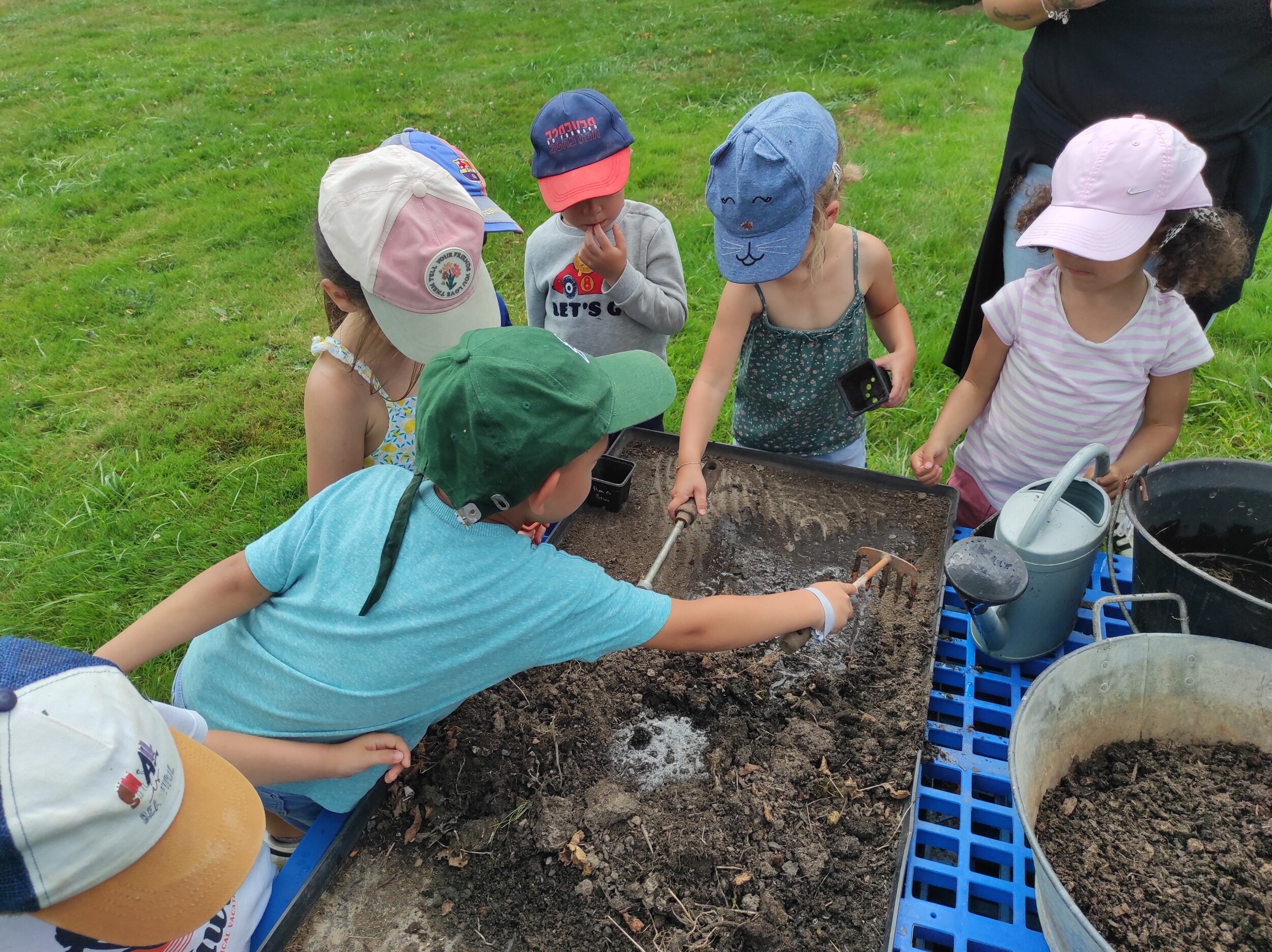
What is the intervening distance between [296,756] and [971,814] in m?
1.09

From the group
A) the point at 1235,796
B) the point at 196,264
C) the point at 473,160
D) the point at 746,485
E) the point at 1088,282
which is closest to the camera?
the point at 1235,796

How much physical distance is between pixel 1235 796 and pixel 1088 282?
107 centimetres

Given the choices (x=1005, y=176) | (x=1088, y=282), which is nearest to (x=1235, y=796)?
(x=1088, y=282)

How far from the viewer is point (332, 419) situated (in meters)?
1.75

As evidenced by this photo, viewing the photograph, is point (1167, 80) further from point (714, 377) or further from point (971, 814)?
point (971, 814)

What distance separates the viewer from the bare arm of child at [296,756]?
1259 mm

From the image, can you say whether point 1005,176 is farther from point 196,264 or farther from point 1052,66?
point 196,264

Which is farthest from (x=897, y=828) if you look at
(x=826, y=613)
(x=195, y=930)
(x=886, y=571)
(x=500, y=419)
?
(x=195, y=930)

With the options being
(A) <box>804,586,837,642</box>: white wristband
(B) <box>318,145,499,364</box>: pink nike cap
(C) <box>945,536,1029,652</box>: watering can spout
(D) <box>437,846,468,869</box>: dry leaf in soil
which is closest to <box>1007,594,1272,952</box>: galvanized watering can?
(C) <box>945,536,1029,652</box>: watering can spout

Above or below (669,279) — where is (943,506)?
below

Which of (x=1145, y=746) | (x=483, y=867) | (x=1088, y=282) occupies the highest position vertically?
(x=1088, y=282)

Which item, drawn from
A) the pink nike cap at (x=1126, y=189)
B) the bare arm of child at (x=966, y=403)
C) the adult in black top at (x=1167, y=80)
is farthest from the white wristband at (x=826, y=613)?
the adult in black top at (x=1167, y=80)

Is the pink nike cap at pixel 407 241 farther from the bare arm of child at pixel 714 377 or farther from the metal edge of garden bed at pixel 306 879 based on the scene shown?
the metal edge of garden bed at pixel 306 879

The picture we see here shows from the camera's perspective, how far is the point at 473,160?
18.2 feet
